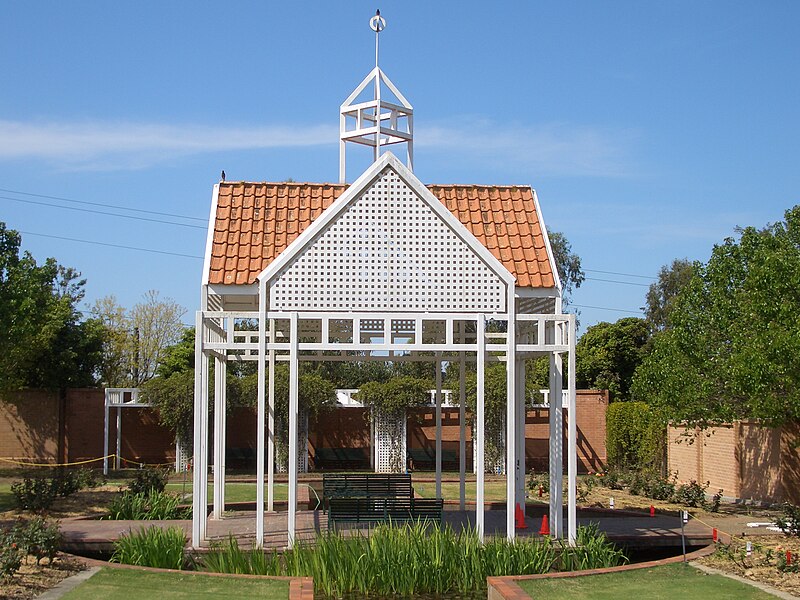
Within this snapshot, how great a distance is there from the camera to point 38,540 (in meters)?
12.1

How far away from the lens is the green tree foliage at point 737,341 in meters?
17.6

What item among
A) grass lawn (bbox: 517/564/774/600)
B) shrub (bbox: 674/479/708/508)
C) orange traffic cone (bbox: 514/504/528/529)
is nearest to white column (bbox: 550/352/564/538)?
orange traffic cone (bbox: 514/504/528/529)

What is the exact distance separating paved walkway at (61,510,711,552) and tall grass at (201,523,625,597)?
118 cm

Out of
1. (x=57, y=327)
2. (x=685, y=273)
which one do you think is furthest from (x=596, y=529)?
(x=685, y=273)

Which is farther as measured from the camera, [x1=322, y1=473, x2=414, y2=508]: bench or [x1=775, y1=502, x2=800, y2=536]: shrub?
[x1=322, y1=473, x2=414, y2=508]: bench

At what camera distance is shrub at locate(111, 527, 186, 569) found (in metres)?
12.9

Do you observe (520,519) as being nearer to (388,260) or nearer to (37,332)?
(388,260)

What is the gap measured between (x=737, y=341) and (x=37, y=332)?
818 inches

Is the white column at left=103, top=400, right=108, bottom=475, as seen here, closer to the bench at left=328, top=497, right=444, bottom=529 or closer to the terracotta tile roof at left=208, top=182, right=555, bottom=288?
the terracotta tile roof at left=208, top=182, right=555, bottom=288

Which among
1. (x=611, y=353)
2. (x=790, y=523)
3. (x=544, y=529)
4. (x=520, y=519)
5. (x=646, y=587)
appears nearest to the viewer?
(x=646, y=587)

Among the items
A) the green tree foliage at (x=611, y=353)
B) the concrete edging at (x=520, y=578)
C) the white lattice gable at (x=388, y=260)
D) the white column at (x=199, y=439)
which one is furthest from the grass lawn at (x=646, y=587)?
the green tree foliage at (x=611, y=353)

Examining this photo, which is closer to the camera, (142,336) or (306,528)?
(306,528)

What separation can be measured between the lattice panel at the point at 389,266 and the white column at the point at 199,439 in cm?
124

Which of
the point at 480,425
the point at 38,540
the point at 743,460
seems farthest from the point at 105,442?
the point at 480,425
